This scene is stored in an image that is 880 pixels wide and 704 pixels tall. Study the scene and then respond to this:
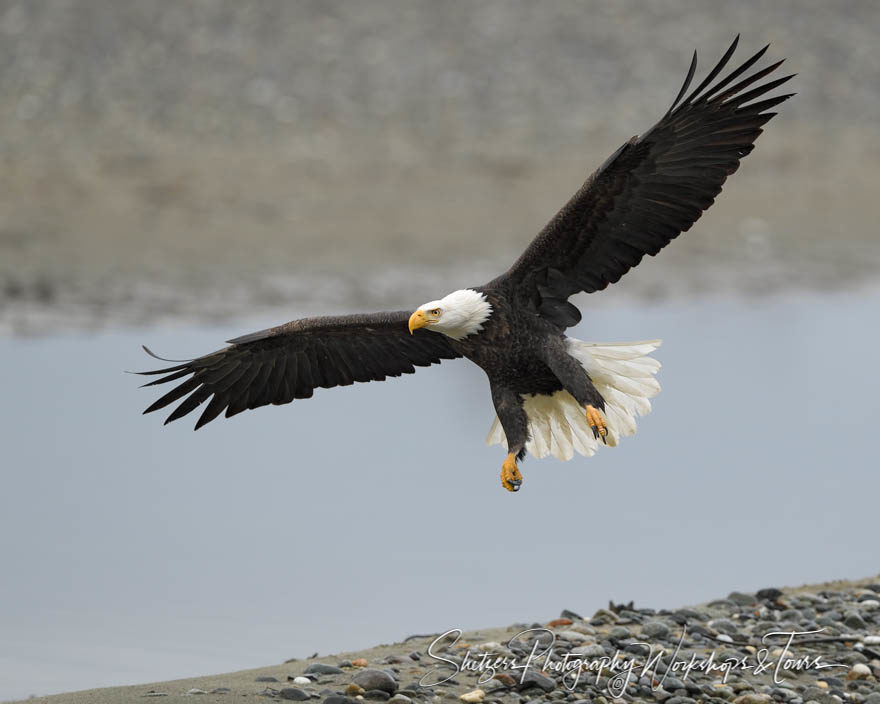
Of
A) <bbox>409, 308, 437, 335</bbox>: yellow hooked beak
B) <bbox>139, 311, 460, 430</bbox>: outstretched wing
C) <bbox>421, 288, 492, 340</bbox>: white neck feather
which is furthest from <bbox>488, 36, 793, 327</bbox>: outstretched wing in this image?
<bbox>139, 311, 460, 430</bbox>: outstretched wing

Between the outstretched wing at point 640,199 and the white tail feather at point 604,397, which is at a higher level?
the outstretched wing at point 640,199

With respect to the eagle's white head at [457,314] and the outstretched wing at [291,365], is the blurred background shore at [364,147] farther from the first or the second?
the eagle's white head at [457,314]

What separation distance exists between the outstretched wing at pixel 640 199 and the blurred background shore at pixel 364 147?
7.52 metres

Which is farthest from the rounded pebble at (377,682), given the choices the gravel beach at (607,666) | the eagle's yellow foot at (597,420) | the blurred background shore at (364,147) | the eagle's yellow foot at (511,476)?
the blurred background shore at (364,147)

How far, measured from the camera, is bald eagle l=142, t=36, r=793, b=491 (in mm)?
5633

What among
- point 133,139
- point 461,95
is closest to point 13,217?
point 133,139

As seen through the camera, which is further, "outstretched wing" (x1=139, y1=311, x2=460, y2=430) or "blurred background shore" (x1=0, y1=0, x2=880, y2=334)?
"blurred background shore" (x1=0, y1=0, x2=880, y2=334)

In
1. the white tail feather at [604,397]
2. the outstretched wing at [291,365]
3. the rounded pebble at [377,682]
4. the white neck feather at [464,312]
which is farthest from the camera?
the outstretched wing at [291,365]

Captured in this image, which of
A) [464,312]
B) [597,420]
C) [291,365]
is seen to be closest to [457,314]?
[464,312]

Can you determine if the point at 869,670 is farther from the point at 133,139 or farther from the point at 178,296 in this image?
the point at 133,139

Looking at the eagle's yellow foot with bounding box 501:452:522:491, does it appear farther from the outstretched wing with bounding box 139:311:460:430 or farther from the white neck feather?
the outstretched wing with bounding box 139:311:460:430

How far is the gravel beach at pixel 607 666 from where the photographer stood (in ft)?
17.1

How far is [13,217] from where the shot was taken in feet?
50.4

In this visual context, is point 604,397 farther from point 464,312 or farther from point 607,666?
point 607,666
